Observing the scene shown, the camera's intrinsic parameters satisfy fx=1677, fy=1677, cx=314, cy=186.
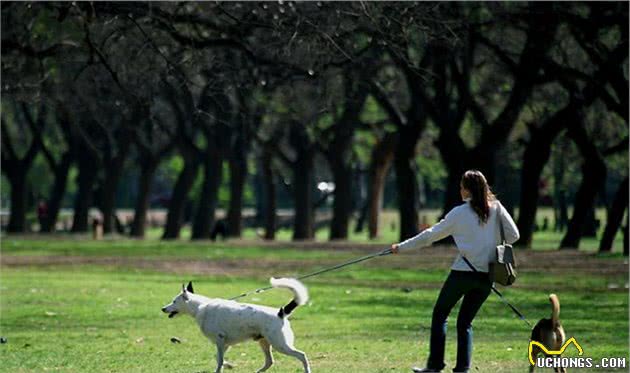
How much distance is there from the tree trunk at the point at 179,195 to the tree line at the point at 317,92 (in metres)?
0.09

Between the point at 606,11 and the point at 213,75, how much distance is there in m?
14.7

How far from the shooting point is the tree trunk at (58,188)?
7088cm

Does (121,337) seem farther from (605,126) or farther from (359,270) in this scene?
(605,126)

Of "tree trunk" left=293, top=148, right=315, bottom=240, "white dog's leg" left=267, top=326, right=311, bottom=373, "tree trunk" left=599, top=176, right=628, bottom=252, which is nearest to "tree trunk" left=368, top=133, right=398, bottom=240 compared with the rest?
"tree trunk" left=293, top=148, right=315, bottom=240

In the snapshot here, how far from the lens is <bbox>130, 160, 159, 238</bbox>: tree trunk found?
230ft

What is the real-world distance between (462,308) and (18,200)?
194ft

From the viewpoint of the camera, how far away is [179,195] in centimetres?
6781

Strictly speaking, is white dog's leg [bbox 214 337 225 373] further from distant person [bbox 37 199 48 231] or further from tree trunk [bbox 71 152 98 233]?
distant person [bbox 37 199 48 231]

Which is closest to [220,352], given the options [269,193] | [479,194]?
[479,194]

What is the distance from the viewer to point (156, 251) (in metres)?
52.2

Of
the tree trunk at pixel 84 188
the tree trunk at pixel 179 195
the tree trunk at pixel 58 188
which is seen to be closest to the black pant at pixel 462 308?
the tree trunk at pixel 179 195

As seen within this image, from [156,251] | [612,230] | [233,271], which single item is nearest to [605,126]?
[612,230]

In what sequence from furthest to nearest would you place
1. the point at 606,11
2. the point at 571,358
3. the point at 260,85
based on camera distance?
the point at 606,11 → the point at 260,85 → the point at 571,358

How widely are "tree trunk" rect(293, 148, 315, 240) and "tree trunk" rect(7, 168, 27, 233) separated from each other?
11887mm
